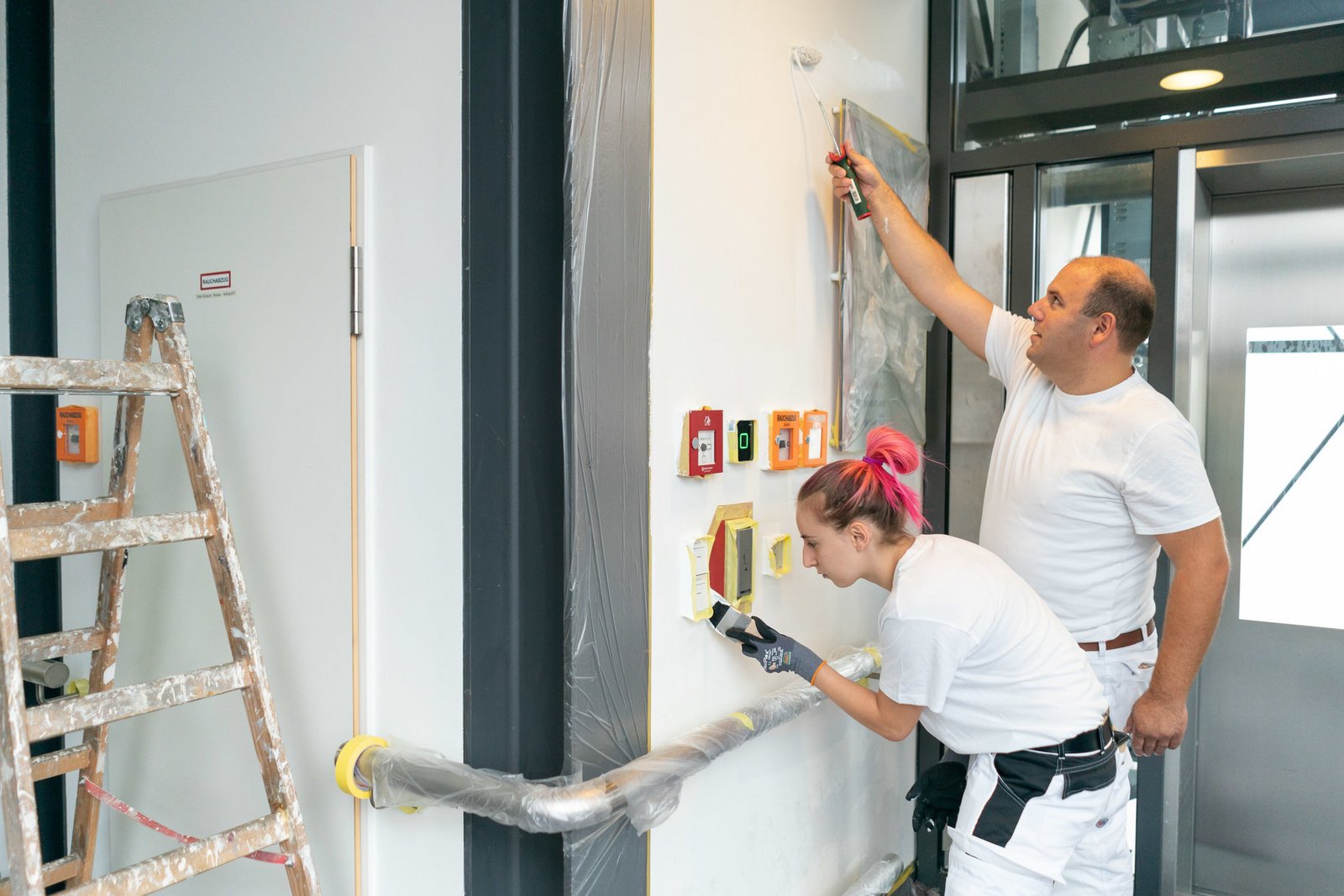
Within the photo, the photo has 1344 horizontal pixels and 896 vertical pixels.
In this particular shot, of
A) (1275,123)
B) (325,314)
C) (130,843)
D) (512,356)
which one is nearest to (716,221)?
(512,356)

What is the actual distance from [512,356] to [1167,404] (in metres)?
1.35

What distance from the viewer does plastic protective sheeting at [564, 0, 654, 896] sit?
138 cm

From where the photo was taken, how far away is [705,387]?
5.56 feet

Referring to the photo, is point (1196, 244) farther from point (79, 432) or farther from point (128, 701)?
point (79, 432)

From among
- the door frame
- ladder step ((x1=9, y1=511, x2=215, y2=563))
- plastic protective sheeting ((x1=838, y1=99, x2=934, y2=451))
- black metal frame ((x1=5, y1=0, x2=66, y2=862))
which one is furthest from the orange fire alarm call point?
the door frame

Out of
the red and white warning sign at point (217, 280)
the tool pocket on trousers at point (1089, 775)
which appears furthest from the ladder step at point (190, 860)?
the tool pocket on trousers at point (1089, 775)

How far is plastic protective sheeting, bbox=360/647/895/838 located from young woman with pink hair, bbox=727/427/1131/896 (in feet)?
0.78

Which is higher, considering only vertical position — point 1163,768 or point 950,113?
point 950,113

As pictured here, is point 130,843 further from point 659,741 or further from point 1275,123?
point 1275,123

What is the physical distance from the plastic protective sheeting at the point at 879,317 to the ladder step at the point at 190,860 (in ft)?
4.63

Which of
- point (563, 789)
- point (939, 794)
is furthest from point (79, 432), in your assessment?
point (939, 794)

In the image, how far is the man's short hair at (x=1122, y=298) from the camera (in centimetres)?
187

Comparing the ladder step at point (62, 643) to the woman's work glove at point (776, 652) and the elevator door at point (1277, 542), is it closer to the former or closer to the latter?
the woman's work glove at point (776, 652)

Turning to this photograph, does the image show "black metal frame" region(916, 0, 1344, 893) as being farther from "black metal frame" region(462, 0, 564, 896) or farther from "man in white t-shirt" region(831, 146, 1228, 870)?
"black metal frame" region(462, 0, 564, 896)
